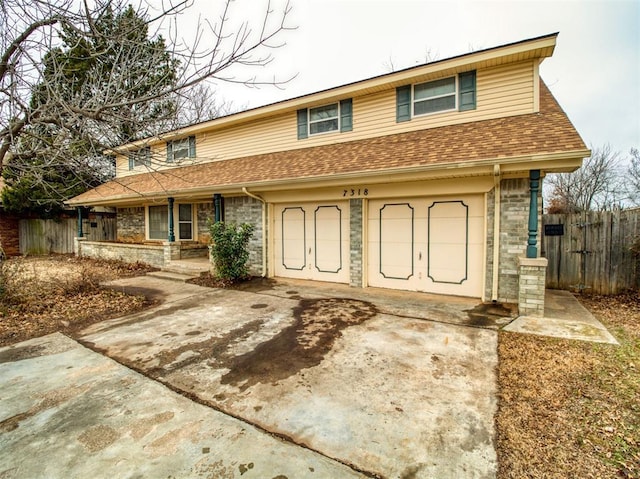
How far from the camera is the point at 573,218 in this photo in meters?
7.30

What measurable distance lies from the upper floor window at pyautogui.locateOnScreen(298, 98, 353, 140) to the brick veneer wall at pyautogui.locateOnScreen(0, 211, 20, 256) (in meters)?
15.6

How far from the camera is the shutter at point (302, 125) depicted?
9.85 m

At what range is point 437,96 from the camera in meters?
7.83

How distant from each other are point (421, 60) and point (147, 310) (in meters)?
18.0

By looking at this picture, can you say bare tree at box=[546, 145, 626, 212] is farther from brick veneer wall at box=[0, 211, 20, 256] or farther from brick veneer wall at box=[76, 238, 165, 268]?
brick veneer wall at box=[0, 211, 20, 256]

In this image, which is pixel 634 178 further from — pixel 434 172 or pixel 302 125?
pixel 302 125

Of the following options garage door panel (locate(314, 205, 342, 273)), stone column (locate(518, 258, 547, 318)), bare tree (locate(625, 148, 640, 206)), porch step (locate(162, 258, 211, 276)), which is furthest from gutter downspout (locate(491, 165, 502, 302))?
bare tree (locate(625, 148, 640, 206))

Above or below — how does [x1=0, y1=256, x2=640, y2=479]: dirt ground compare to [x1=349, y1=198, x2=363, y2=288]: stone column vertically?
below

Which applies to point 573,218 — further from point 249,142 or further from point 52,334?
point 52,334

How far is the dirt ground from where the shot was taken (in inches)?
86.0

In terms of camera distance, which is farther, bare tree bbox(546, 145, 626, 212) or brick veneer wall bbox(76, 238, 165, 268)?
bare tree bbox(546, 145, 626, 212)

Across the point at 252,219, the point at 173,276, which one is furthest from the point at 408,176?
the point at 173,276

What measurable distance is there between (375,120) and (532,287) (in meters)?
5.70

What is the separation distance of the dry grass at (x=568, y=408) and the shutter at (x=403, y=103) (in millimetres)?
6022
